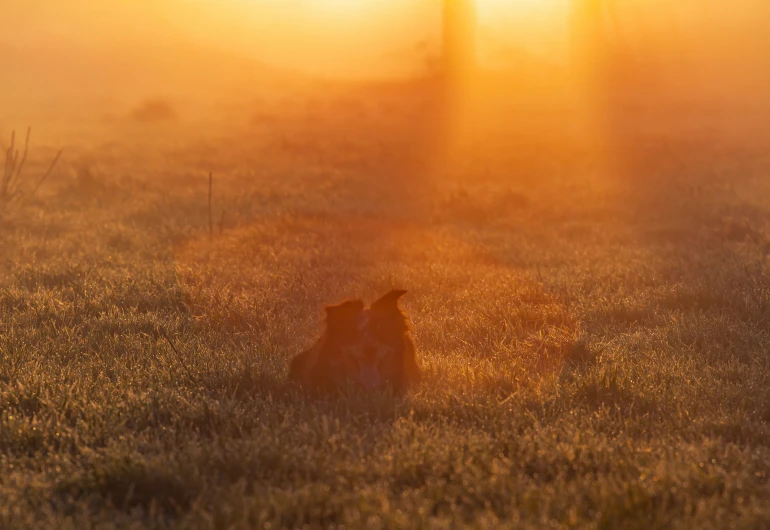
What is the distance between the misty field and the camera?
3002 mm

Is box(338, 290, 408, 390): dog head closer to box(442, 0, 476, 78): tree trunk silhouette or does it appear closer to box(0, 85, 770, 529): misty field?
box(0, 85, 770, 529): misty field

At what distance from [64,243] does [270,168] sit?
768 centimetres

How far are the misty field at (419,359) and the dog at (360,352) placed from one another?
0.19 metres

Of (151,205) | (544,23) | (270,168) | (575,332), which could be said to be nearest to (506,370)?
(575,332)

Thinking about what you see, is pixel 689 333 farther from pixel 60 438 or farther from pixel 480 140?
pixel 480 140

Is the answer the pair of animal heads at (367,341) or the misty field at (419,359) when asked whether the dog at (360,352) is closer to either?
the pair of animal heads at (367,341)

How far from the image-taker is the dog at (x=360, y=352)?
4141mm

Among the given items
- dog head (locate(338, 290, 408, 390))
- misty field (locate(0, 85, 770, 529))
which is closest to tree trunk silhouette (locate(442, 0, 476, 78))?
misty field (locate(0, 85, 770, 529))

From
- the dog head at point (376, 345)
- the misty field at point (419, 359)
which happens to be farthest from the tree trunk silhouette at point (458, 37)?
the dog head at point (376, 345)

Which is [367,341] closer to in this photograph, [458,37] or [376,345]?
[376,345]

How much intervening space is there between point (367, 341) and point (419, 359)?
0.71 m

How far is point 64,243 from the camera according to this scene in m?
8.80

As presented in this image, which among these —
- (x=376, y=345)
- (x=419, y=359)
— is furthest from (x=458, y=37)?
(x=376, y=345)

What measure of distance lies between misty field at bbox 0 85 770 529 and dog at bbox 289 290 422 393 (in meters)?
0.19
